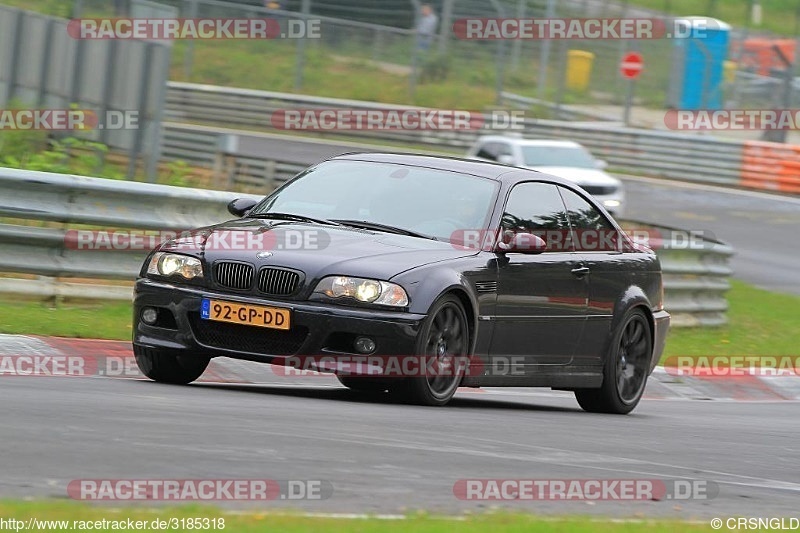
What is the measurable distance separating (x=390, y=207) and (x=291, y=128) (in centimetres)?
2914

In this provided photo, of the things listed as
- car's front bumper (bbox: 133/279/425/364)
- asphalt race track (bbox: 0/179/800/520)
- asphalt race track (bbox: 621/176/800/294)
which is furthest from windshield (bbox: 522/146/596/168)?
car's front bumper (bbox: 133/279/425/364)

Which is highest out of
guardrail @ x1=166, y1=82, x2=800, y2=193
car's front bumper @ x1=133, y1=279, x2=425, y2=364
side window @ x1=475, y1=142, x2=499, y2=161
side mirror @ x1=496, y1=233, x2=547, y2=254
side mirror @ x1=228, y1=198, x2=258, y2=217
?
guardrail @ x1=166, y1=82, x2=800, y2=193

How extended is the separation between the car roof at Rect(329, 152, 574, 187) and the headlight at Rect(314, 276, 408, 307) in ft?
5.07

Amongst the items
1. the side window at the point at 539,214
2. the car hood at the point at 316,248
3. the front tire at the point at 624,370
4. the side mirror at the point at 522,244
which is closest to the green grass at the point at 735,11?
the front tire at the point at 624,370

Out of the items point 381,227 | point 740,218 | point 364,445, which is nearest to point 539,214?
point 381,227

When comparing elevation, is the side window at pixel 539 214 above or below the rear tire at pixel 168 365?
above

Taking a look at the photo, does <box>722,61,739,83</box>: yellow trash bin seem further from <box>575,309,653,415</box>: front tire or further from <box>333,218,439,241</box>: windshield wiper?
<box>333,218,439,241</box>: windshield wiper

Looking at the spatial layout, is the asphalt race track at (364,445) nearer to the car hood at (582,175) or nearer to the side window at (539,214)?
the side window at (539,214)

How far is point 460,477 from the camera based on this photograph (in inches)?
255

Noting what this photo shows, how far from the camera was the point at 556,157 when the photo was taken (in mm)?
28156

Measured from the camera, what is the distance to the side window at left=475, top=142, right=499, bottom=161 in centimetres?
2867

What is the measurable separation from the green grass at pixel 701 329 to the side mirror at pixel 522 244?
2986 millimetres

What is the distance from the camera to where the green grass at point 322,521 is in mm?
5012

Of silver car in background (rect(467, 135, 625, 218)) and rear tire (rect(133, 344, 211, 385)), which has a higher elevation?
silver car in background (rect(467, 135, 625, 218))
